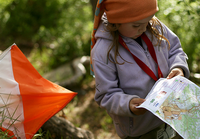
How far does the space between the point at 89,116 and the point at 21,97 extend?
2095 millimetres

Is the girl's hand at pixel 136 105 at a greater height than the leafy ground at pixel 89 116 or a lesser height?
greater

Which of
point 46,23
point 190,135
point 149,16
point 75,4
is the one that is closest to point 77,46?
point 46,23

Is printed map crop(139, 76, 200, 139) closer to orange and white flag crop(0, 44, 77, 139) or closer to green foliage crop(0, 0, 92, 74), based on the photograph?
orange and white flag crop(0, 44, 77, 139)

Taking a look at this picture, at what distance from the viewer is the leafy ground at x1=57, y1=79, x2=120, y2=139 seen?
3166 mm

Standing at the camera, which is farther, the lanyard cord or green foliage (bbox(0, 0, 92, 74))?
green foliage (bbox(0, 0, 92, 74))

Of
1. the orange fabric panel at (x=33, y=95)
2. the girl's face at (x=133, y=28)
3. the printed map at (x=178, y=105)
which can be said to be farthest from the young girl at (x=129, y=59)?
the orange fabric panel at (x=33, y=95)

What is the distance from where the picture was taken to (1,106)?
1.58 m

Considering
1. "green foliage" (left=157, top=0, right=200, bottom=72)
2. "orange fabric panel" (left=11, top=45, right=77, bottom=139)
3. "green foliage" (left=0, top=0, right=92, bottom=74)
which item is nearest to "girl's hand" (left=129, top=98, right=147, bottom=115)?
"orange fabric panel" (left=11, top=45, right=77, bottom=139)

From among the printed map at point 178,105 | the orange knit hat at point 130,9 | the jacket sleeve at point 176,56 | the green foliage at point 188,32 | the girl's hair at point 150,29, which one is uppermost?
the orange knit hat at point 130,9

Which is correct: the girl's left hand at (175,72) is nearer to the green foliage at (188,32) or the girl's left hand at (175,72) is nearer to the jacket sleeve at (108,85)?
the jacket sleeve at (108,85)

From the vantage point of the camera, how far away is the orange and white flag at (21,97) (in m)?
1.57

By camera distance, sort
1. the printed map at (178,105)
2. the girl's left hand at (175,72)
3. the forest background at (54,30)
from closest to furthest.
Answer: the printed map at (178,105) → the girl's left hand at (175,72) → the forest background at (54,30)

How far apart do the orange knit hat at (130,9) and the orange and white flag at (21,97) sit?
0.84 meters

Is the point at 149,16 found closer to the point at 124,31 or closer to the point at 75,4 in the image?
the point at 124,31
